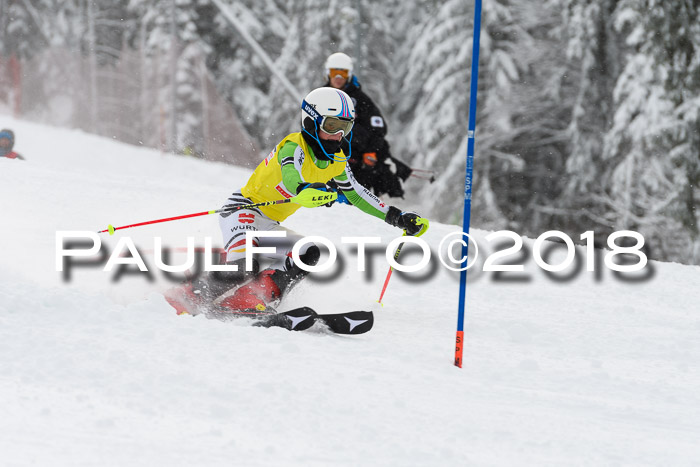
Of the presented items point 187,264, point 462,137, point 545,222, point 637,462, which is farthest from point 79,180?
point 545,222

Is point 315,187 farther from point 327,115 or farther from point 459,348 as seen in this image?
point 459,348

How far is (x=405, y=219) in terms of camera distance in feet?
17.0

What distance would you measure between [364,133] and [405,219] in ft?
11.3

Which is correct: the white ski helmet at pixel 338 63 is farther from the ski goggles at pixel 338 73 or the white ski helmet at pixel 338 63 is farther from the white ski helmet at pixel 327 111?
the white ski helmet at pixel 327 111

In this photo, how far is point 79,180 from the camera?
31.1 feet

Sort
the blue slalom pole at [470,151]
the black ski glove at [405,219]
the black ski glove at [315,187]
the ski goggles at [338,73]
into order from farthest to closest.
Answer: the ski goggles at [338,73] < the black ski glove at [405,219] < the black ski glove at [315,187] < the blue slalom pole at [470,151]

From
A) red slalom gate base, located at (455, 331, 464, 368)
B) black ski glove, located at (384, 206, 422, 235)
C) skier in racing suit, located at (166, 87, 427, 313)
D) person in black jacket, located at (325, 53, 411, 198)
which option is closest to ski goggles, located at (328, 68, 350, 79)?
person in black jacket, located at (325, 53, 411, 198)

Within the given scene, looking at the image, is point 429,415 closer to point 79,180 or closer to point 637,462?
point 637,462

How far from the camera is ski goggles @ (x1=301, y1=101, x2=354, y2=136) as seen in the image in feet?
17.1

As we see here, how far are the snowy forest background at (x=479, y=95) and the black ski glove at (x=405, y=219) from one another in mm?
9105

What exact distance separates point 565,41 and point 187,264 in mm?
16859

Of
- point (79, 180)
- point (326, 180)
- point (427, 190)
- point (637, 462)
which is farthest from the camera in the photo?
point (427, 190)

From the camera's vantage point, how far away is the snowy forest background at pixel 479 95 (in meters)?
15.0

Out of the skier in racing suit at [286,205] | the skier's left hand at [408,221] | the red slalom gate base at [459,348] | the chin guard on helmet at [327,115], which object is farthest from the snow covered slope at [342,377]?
the chin guard on helmet at [327,115]
